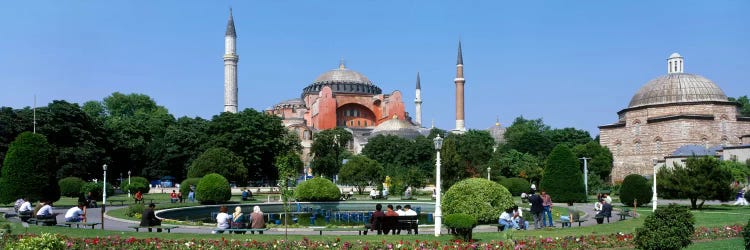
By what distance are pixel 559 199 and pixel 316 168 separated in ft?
76.8

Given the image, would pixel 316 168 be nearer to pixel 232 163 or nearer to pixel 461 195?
pixel 232 163

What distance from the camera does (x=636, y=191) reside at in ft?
78.4

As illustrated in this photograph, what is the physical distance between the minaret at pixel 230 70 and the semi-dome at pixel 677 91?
35498mm

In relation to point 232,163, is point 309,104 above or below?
above

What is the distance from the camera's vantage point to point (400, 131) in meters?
68.9

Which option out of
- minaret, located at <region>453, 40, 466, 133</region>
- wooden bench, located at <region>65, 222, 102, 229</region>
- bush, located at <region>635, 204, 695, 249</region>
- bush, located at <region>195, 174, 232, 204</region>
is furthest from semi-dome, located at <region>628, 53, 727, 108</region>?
wooden bench, located at <region>65, 222, 102, 229</region>

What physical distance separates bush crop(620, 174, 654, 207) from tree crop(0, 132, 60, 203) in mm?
20055

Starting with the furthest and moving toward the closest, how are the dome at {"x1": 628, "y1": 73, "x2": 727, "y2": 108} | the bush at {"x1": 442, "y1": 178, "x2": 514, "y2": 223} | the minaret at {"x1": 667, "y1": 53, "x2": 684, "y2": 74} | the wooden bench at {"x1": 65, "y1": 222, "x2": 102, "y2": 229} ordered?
the minaret at {"x1": 667, "y1": 53, "x2": 684, "y2": 74} < the dome at {"x1": 628, "y1": 73, "x2": 727, "y2": 108} < the bush at {"x1": 442, "y1": 178, "x2": 514, "y2": 223} < the wooden bench at {"x1": 65, "y1": 222, "x2": 102, "y2": 229}


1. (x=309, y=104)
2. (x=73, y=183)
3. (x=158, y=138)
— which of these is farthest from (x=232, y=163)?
(x=309, y=104)

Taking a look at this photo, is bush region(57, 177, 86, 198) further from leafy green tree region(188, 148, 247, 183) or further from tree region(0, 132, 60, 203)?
tree region(0, 132, 60, 203)

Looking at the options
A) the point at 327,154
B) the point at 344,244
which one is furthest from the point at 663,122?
the point at 344,244

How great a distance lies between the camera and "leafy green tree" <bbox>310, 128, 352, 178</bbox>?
46.1 metres

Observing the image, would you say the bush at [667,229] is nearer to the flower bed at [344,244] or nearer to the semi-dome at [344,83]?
the flower bed at [344,244]

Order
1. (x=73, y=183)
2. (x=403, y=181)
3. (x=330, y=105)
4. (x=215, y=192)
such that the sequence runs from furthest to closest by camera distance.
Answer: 1. (x=330, y=105)
2. (x=403, y=181)
3. (x=73, y=183)
4. (x=215, y=192)
